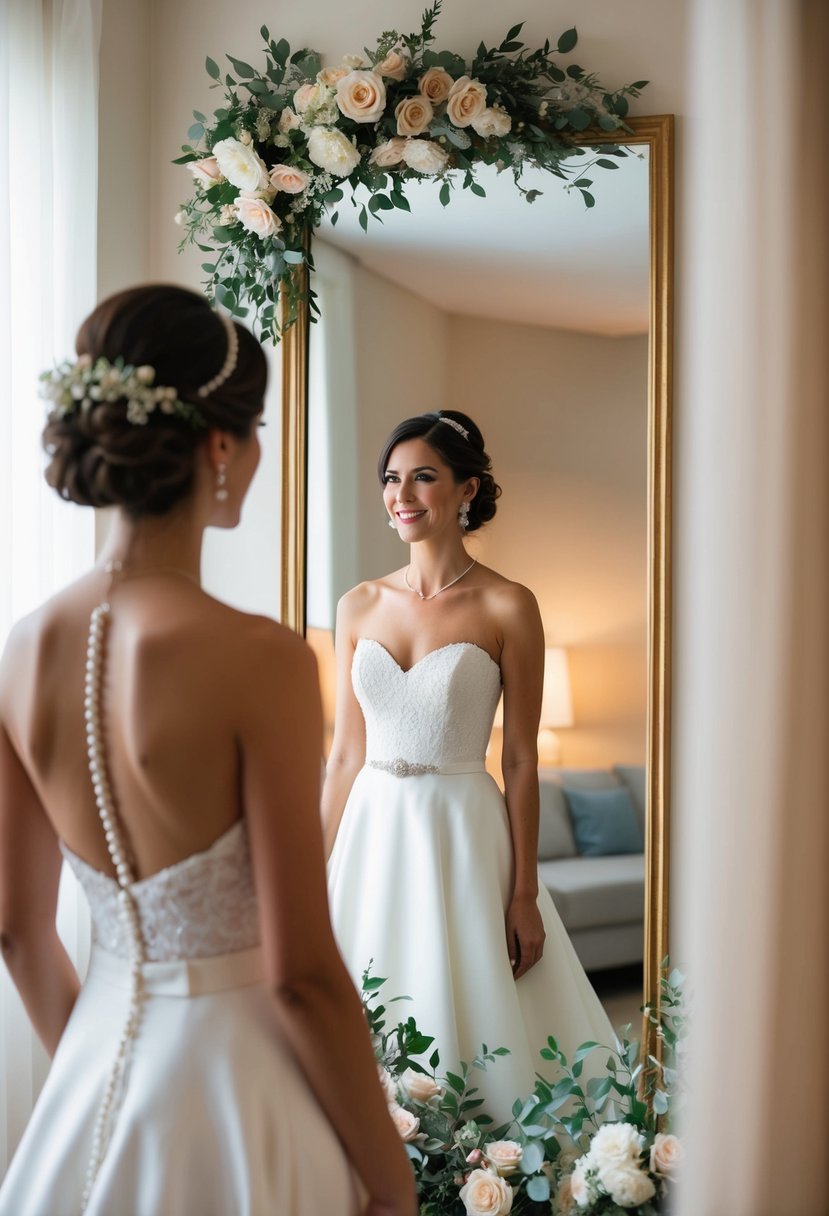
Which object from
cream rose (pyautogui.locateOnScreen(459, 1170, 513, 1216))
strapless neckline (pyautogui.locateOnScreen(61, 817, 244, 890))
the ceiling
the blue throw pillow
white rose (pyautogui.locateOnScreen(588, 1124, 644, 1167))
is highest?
the ceiling

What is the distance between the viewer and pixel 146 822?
1171 millimetres

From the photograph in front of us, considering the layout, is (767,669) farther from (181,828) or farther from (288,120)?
(288,120)

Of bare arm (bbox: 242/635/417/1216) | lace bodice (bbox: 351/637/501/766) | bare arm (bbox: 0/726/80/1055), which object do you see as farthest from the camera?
lace bodice (bbox: 351/637/501/766)

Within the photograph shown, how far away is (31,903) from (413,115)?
171cm

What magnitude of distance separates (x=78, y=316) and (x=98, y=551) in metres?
0.50

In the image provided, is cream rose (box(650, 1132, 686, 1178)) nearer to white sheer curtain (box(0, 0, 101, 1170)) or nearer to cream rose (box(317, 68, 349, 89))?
white sheer curtain (box(0, 0, 101, 1170))

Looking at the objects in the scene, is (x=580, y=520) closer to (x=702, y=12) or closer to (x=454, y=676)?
(x=454, y=676)

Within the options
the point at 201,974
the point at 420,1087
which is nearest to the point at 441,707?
the point at 420,1087

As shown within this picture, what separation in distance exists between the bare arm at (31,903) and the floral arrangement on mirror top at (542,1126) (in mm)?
951

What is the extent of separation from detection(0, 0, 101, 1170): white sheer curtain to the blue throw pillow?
103 centimetres

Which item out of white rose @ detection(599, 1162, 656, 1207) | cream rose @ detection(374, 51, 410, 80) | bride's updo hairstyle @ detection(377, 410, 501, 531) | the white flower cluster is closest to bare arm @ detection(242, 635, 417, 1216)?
the white flower cluster

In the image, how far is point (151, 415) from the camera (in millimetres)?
1154

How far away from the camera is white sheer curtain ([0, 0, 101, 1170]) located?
86.4 inches

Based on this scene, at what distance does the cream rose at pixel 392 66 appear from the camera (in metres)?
2.36
